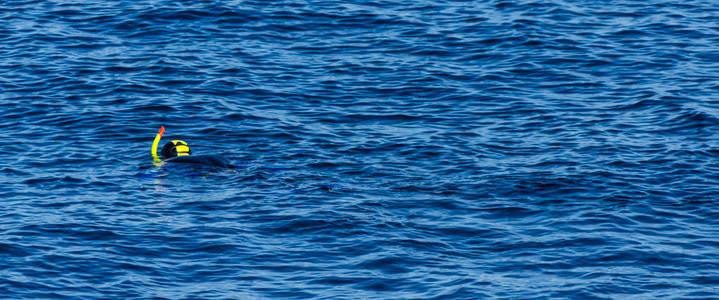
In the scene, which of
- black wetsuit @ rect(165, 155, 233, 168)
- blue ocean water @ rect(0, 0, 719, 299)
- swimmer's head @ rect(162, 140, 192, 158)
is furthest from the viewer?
swimmer's head @ rect(162, 140, 192, 158)

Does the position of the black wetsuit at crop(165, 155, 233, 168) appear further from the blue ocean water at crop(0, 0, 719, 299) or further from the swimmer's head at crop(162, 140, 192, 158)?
the swimmer's head at crop(162, 140, 192, 158)

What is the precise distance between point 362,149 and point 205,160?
3.28 metres

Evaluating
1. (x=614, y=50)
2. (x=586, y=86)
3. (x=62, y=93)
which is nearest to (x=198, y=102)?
(x=62, y=93)

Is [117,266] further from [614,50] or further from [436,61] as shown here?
[614,50]

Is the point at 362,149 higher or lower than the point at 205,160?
lower

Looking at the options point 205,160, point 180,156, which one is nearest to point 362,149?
point 205,160

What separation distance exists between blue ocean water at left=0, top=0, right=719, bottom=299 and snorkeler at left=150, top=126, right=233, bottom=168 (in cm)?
20

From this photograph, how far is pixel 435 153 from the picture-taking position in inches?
829

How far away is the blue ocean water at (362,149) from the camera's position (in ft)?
50.2

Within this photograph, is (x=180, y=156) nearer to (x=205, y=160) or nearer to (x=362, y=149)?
(x=205, y=160)

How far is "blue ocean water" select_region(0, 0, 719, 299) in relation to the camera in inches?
603

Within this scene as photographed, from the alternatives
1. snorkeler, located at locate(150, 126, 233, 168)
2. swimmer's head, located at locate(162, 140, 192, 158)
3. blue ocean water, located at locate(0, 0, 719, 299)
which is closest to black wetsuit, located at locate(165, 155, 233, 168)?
snorkeler, located at locate(150, 126, 233, 168)

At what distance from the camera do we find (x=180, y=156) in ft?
66.3

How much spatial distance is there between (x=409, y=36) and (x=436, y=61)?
6.89 feet
